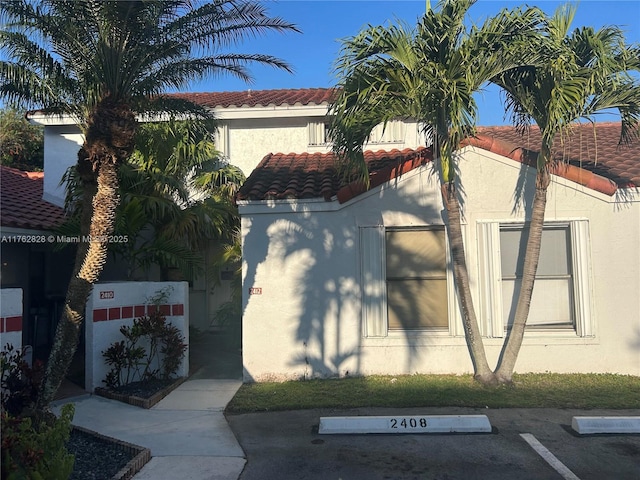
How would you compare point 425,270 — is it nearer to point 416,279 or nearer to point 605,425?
point 416,279

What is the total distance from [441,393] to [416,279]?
80.0 inches

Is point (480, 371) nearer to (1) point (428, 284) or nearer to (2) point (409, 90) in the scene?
(1) point (428, 284)

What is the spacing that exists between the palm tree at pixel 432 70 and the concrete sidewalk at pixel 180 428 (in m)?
4.15

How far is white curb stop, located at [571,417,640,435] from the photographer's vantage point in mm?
5867

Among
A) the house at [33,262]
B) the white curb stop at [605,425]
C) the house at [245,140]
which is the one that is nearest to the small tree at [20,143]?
the house at [245,140]

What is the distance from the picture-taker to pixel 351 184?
28.2 ft

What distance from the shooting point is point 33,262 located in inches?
416

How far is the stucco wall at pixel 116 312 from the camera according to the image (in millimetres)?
7934

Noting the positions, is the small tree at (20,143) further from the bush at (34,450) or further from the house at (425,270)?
the bush at (34,450)

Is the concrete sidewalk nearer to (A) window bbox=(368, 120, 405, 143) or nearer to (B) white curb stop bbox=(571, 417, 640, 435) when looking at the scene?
(B) white curb stop bbox=(571, 417, 640, 435)

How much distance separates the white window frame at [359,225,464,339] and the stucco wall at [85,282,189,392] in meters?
3.15

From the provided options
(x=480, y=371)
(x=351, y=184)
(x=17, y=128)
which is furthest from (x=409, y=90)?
(x=17, y=128)

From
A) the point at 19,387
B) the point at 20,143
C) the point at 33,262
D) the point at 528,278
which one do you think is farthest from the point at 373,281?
the point at 20,143

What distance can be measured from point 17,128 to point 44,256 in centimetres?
1390
